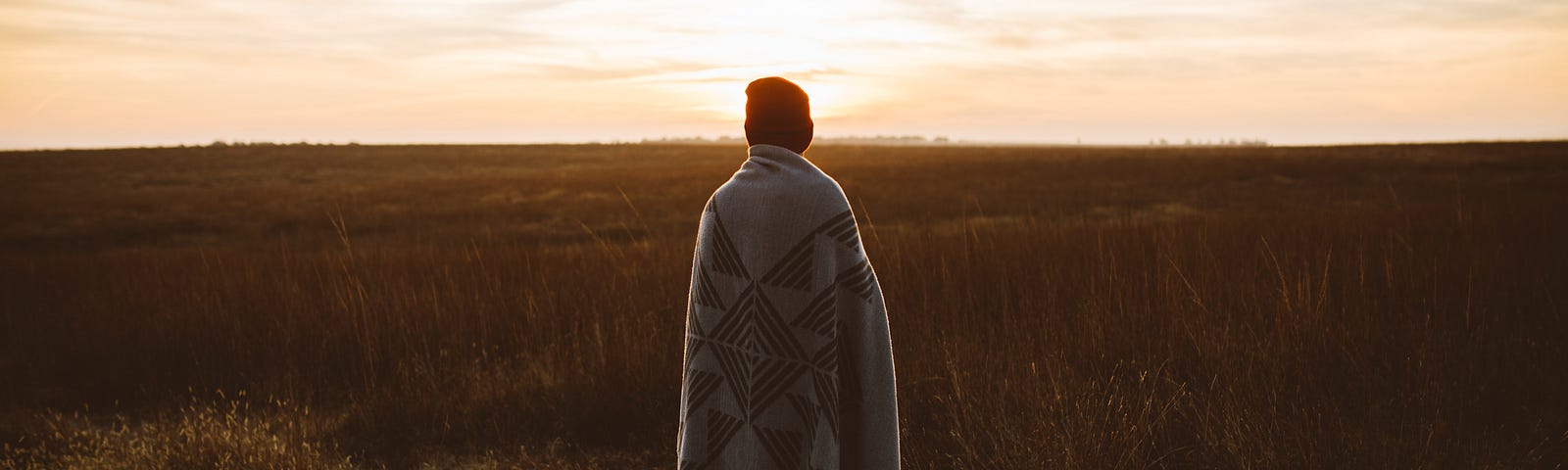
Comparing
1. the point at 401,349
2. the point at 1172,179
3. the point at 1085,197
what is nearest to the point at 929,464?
the point at 401,349

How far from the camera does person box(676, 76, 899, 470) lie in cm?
177

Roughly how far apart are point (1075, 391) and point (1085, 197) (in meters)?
19.1

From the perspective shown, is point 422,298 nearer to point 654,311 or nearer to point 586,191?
point 654,311

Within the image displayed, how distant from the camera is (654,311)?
468 centimetres

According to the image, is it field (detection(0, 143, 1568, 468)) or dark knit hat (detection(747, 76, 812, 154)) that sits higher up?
dark knit hat (detection(747, 76, 812, 154))

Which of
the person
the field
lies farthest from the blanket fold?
the field

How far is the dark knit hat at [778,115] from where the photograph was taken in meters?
1.77

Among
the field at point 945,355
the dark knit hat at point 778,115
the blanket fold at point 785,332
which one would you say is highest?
the dark knit hat at point 778,115

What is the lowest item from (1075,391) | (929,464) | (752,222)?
(929,464)

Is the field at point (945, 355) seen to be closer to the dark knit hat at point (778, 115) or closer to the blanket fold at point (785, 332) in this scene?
the blanket fold at point (785, 332)

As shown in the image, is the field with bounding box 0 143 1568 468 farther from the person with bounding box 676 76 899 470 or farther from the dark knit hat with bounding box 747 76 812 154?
the dark knit hat with bounding box 747 76 812 154

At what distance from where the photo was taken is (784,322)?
1.82m

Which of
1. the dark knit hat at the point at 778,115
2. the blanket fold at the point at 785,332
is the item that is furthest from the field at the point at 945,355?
the dark knit hat at the point at 778,115

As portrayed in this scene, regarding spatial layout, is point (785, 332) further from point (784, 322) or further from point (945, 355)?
point (945, 355)
